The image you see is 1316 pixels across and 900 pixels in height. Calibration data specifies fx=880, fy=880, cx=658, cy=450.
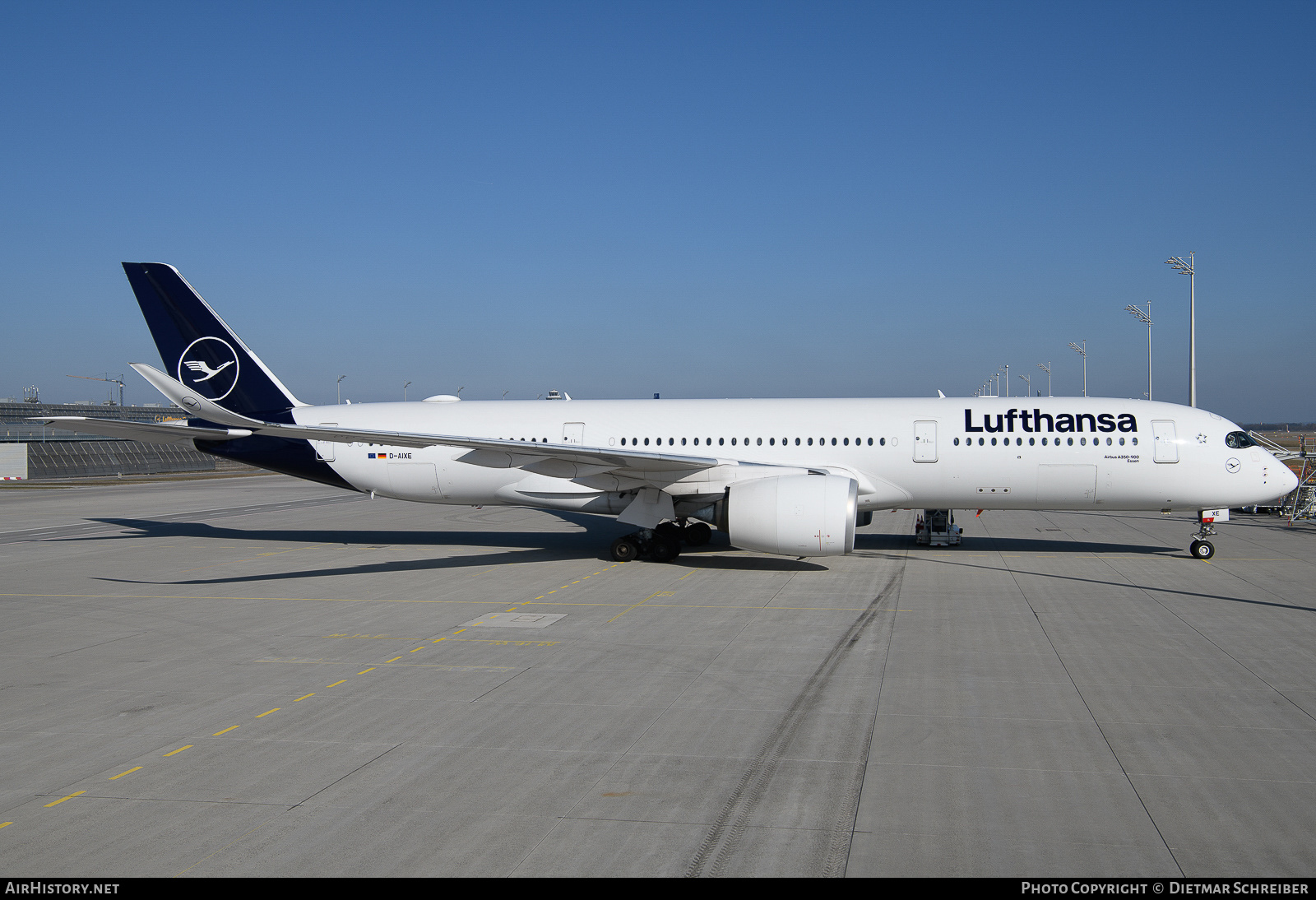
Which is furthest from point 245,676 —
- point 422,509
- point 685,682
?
point 422,509

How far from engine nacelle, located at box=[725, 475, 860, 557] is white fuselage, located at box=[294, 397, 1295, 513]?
1.61m

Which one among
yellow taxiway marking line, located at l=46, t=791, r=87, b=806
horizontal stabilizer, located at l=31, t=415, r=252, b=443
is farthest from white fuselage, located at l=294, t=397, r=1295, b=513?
yellow taxiway marking line, located at l=46, t=791, r=87, b=806

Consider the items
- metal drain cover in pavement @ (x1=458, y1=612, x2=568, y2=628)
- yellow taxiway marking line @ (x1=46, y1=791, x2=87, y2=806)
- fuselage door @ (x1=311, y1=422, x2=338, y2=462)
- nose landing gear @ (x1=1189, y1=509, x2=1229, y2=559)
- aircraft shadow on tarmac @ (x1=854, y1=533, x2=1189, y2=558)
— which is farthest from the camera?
fuselage door @ (x1=311, y1=422, x2=338, y2=462)

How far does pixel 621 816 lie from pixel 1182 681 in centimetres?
725

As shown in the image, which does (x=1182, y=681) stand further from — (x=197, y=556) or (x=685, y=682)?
(x=197, y=556)

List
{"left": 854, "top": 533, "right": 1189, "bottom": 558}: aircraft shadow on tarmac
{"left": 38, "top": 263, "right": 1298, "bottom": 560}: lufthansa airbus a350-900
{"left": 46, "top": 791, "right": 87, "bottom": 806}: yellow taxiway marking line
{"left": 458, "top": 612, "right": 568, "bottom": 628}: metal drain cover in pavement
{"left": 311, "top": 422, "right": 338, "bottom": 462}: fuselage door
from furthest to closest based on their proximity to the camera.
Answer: {"left": 311, "top": 422, "right": 338, "bottom": 462}: fuselage door
{"left": 854, "top": 533, "right": 1189, "bottom": 558}: aircraft shadow on tarmac
{"left": 38, "top": 263, "right": 1298, "bottom": 560}: lufthansa airbus a350-900
{"left": 458, "top": 612, "right": 568, "bottom": 628}: metal drain cover in pavement
{"left": 46, "top": 791, "right": 87, "bottom": 806}: yellow taxiway marking line

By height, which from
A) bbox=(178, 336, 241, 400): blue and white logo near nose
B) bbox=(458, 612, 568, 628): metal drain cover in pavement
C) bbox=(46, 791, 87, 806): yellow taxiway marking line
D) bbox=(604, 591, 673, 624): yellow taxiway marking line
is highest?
bbox=(178, 336, 241, 400): blue and white logo near nose

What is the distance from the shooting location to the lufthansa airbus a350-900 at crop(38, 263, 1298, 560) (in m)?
18.2

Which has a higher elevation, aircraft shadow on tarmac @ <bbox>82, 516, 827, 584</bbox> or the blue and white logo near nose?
the blue and white logo near nose

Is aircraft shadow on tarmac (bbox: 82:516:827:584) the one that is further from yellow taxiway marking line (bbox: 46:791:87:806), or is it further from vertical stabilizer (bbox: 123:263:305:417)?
yellow taxiway marking line (bbox: 46:791:87:806)

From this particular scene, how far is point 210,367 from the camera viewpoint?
75.4 ft

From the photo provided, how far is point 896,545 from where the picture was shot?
22.2m

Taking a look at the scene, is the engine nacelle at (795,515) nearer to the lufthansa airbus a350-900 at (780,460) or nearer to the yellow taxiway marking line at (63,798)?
the lufthansa airbus a350-900 at (780,460)

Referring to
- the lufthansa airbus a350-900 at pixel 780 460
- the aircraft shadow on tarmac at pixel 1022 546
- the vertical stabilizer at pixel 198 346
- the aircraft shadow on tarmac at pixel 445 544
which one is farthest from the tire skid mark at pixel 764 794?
the vertical stabilizer at pixel 198 346
